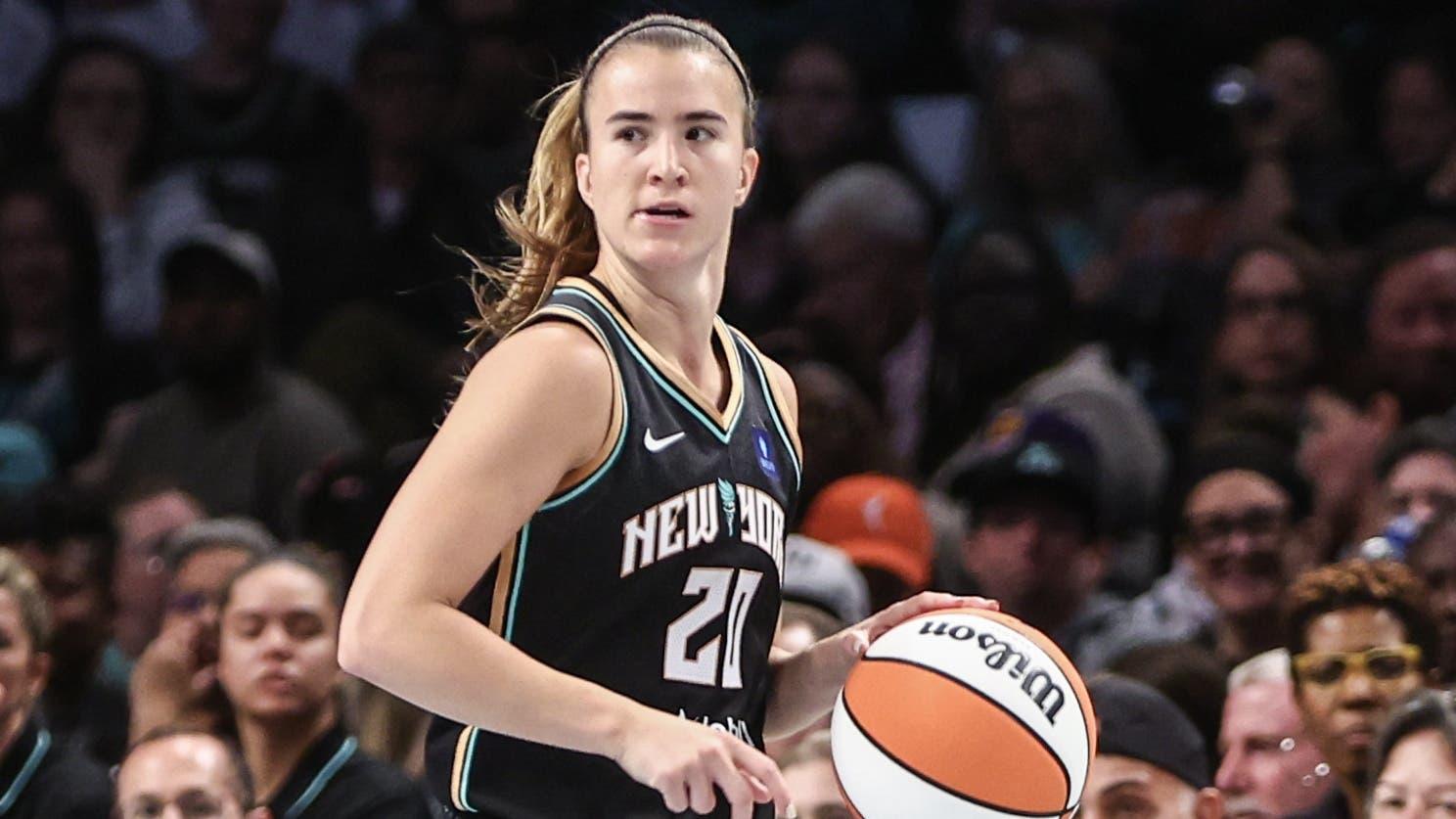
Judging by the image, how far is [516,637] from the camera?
322cm

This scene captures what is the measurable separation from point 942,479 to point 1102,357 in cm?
69

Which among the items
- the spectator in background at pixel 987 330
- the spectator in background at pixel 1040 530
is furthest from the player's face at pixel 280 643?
the spectator in background at pixel 987 330

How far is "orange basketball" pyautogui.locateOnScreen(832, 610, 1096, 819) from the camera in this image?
333 cm

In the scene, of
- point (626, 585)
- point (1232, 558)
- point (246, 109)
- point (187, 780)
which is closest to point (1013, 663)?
point (626, 585)

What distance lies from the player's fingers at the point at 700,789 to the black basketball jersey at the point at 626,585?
12.2 inches

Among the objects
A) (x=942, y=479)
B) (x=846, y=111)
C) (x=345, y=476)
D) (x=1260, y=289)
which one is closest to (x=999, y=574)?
(x=942, y=479)

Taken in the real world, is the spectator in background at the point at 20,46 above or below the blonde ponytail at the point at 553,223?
above

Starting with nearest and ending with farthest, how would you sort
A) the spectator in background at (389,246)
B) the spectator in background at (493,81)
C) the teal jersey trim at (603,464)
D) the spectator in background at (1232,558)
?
the teal jersey trim at (603,464)
the spectator in background at (1232,558)
the spectator in background at (389,246)
the spectator in background at (493,81)

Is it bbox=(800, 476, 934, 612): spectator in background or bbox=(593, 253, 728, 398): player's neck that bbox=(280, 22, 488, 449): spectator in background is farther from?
bbox=(593, 253, 728, 398): player's neck

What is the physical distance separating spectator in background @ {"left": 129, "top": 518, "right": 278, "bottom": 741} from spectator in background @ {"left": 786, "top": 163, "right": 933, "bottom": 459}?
204 centimetres

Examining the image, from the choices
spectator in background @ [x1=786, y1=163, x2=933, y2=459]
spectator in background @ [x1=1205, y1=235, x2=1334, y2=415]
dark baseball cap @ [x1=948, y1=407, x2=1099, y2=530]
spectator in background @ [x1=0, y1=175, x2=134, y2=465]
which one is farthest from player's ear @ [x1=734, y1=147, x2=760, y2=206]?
spectator in background @ [x1=0, y1=175, x2=134, y2=465]

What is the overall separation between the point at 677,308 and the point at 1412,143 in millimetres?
5365

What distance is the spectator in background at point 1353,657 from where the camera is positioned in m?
5.44

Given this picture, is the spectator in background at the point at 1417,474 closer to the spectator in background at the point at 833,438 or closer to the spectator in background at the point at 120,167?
the spectator in background at the point at 833,438
